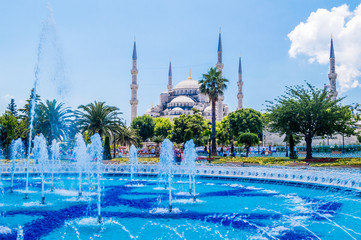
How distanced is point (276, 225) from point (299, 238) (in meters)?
0.95

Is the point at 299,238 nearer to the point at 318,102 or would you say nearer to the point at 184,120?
the point at 318,102

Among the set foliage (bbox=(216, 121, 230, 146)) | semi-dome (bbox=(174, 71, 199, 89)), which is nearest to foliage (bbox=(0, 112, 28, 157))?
foliage (bbox=(216, 121, 230, 146))

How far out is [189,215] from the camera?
7.74 m

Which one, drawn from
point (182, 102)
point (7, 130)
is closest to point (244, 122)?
point (7, 130)

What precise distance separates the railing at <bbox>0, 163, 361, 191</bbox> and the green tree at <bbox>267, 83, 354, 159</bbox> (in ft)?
24.1

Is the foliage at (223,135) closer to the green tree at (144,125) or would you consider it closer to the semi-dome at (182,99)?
the green tree at (144,125)

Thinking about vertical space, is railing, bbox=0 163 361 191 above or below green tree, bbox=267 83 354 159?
below

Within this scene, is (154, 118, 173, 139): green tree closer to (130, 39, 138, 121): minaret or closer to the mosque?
(130, 39, 138, 121): minaret

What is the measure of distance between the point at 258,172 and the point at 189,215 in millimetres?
7033

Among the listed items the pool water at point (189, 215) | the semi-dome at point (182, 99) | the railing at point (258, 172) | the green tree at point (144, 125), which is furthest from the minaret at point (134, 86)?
the pool water at point (189, 215)

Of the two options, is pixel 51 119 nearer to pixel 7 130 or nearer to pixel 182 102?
pixel 7 130

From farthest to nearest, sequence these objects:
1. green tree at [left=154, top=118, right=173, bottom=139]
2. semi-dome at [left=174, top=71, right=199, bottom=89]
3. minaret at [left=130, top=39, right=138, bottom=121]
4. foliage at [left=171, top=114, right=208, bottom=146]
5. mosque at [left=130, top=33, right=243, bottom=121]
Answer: semi-dome at [left=174, top=71, right=199, bottom=89] → mosque at [left=130, top=33, right=243, bottom=121] → minaret at [left=130, top=39, right=138, bottom=121] → green tree at [left=154, top=118, right=173, bottom=139] → foliage at [left=171, top=114, right=208, bottom=146]

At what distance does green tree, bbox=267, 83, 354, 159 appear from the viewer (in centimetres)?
2038

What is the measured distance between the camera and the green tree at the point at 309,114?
2038 centimetres
